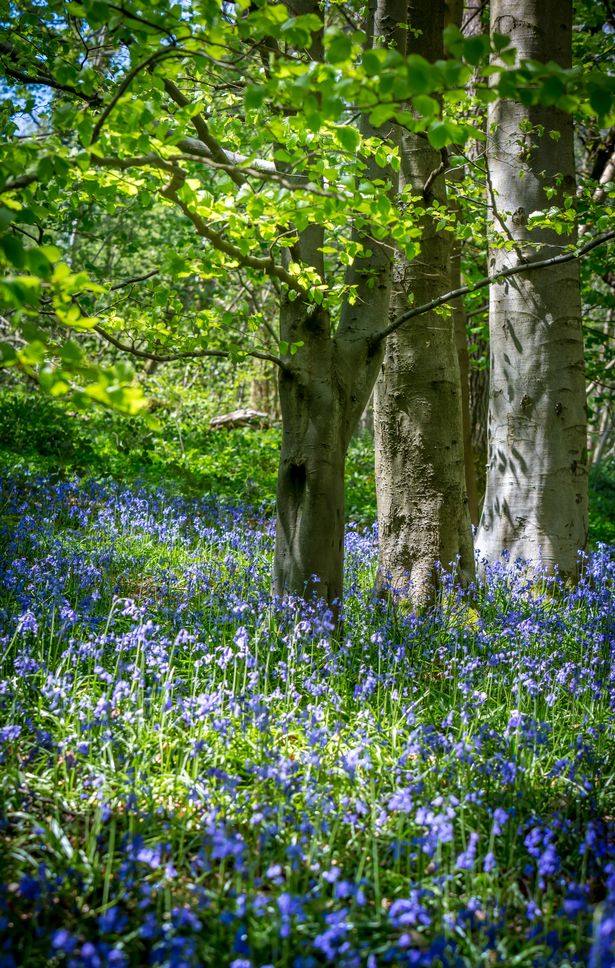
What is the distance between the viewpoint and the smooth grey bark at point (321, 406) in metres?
4.34

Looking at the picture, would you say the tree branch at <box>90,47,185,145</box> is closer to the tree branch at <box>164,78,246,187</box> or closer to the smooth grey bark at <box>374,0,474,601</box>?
the tree branch at <box>164,78,246,187</box>

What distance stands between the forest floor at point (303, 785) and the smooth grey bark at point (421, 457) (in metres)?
0.42

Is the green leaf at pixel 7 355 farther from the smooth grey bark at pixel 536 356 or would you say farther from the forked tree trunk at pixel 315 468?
the smooth grey bark at pixel 536 356

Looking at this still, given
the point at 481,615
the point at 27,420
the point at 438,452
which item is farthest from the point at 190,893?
the point at 27,420

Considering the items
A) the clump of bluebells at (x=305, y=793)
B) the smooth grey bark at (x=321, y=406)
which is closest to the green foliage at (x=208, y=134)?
the smooth grey bark at (x=321, y=406)

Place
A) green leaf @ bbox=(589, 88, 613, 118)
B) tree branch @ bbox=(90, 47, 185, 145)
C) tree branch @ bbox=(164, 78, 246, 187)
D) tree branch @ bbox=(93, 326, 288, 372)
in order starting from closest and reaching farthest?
green leaf @ bbox=(589, 88, 613, 118) < tree branch @ bbox=(90, 47, 185, 145) < tree branch @ bbox=(164, 78, 246, 187) < tree branch @ bbox=(93, 326, 288, 372)

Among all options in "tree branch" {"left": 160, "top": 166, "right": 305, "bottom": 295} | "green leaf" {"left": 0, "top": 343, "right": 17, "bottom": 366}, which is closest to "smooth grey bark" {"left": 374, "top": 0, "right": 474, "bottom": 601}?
"tree branch" {"left": 160, "top": 166, "right": 305, "bottom": 295}

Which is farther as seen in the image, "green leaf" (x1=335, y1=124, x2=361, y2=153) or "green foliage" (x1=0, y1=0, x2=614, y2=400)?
"green leaf" (x1=335, y1=124, x2=361, y2=153)

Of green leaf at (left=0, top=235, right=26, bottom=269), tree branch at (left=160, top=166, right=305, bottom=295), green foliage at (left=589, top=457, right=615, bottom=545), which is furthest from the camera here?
green foliage at (left=589, top=457, right=615, bottom=545)

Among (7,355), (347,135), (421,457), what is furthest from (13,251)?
(421,457)

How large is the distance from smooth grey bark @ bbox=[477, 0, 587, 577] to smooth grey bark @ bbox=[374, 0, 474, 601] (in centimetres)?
63

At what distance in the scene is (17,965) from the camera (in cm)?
182

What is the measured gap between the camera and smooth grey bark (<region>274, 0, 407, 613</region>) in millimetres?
4340

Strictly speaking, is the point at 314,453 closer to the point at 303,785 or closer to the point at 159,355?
the point at 159,355
